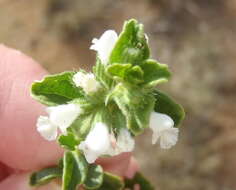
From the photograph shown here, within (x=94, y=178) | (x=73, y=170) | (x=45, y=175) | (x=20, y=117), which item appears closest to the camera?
(x=73, y=170)

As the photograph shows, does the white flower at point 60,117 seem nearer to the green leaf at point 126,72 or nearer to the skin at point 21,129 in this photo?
the green leaf at point 126,72

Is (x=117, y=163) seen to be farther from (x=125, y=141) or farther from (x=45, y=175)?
(x=125, y=141)

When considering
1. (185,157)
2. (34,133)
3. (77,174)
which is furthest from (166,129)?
(185,157)

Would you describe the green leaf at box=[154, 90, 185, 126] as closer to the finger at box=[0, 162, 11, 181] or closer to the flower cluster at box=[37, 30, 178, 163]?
the flower cluster at box=[37, 30, 178, 163]

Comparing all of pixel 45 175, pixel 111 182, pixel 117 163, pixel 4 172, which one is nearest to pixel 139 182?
pixel 117 163

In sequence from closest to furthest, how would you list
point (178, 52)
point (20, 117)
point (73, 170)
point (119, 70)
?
point (119, 70), point (73, 170), point (20, 117), point (178, 52)

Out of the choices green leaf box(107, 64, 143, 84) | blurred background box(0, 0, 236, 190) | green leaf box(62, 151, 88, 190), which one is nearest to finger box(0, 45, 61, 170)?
green leaf box(62, 151, 88, 190)
